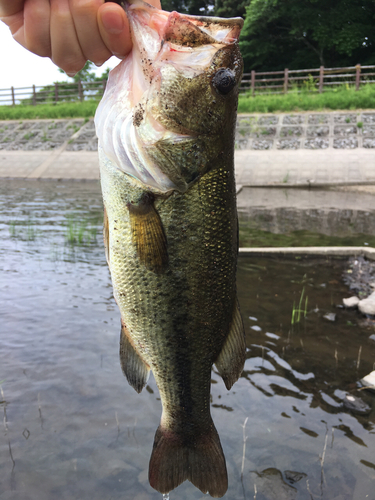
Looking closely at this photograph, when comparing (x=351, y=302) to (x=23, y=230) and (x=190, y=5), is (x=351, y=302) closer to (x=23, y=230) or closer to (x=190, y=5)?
(x=23, y=230)

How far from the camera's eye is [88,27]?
159 centimetres

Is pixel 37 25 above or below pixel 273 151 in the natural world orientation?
above

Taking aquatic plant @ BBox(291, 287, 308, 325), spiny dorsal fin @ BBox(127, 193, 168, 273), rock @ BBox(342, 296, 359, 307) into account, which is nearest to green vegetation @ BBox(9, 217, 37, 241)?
aquatic plant @ BBox(291, 287, 308, 325)

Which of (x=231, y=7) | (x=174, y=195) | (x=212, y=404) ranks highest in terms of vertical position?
(x=231, y=7)

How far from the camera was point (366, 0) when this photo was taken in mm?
34188

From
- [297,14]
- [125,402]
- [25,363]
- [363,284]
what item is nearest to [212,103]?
[125,402]

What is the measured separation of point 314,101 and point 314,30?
13881 mm

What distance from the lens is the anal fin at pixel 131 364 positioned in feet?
7.21

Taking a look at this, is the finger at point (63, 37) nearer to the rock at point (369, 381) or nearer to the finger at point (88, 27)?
the finger at point (88, 27)

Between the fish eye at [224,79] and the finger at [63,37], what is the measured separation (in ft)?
1.78

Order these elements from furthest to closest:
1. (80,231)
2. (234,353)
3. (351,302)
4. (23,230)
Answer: (23,230)
(80,231)
(351,302)
(234,353)

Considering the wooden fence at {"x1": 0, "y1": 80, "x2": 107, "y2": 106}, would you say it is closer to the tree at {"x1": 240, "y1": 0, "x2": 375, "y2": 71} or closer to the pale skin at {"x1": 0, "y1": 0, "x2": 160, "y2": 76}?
the tree at {"x1": 240, "y1": 0, "x2": 375, "y2": 71}

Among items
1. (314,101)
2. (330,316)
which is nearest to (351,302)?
(330,316)

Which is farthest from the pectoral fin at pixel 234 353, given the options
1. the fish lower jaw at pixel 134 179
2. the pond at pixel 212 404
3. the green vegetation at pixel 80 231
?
the green vegetation at pixel 80 231
